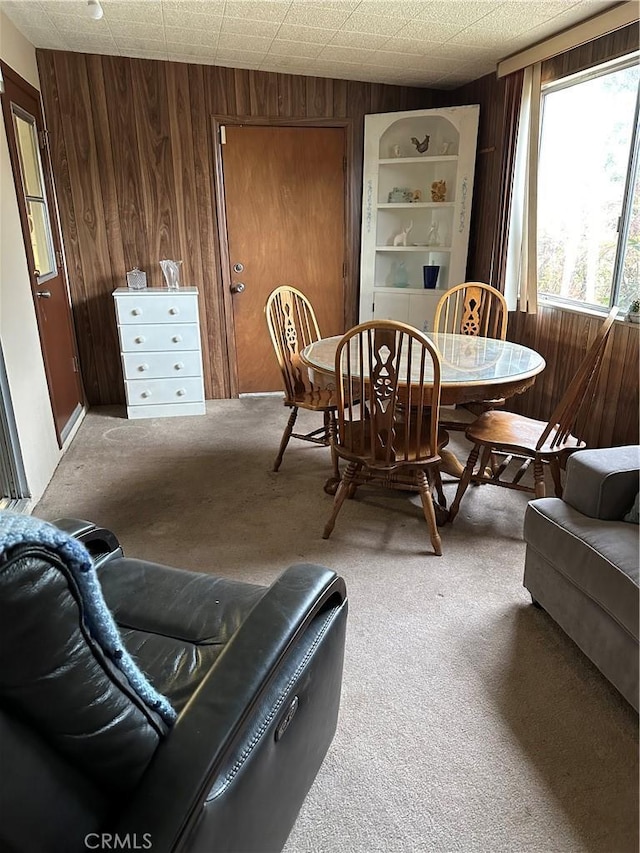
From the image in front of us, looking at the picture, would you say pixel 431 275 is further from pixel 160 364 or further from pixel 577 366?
pixel 160 364

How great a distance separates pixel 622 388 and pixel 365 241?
7.51 feet

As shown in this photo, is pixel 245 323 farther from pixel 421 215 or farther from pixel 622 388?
pixel 622 388

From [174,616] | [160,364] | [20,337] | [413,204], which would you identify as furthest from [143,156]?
[174,616]

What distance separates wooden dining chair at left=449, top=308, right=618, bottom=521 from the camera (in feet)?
7.31

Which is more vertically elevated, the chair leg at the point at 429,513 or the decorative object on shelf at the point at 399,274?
the decorative object on shelf at the point at 399,274

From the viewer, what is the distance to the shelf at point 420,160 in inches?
158

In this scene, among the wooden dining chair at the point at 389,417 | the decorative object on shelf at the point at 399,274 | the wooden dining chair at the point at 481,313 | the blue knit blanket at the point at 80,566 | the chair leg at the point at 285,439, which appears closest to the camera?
the blue knit blanket at the point at 80,566

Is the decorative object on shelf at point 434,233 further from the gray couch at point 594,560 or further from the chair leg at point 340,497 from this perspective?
the gray couch at point 594,560

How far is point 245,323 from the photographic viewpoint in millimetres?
4496

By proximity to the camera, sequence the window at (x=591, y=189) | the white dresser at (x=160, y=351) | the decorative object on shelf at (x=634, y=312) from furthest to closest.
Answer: the white dresser at (x=160, y=351) < the window at (x=591, y=189) < the decorative object on shelf at (x=634, y=312)

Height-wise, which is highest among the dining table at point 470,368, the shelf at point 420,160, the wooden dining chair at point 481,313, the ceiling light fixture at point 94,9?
the ceiling light fixture at point 94,9

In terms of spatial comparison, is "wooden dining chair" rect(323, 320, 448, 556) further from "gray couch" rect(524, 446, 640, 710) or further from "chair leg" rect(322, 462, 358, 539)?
"gray couch" rect(524, 446, 640, 710)

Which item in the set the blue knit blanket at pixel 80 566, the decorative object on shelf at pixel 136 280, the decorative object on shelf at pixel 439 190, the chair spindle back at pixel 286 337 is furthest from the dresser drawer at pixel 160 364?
the blue knit blanket at pixel 80 566

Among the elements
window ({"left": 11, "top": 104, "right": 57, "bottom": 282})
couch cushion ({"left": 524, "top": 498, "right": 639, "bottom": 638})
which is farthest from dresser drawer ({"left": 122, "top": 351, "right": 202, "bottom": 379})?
couch cushion ({"left": 524, "top": 498, "right": 639, "bottom": 638})
